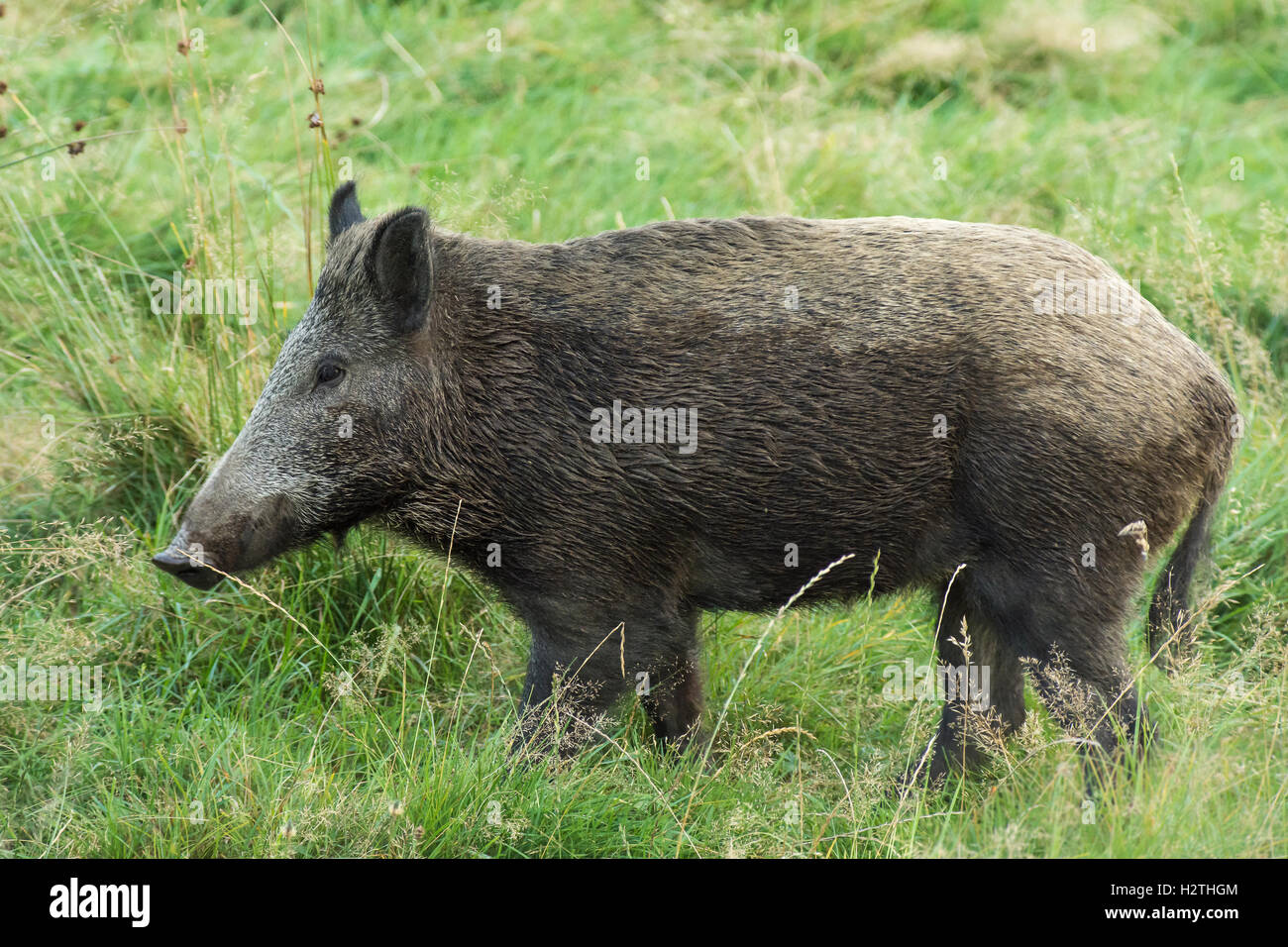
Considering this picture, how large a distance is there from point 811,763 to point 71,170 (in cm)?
388

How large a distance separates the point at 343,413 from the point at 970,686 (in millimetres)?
2049

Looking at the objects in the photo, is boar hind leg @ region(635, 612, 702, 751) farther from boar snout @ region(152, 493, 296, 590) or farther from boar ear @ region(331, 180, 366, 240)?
boar ear @ region(331, 180, 366, 240)

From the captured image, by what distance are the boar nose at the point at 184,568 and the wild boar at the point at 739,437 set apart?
14 millimetres

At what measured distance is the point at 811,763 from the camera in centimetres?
438

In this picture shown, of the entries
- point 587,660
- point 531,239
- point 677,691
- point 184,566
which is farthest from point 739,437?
point 531,239

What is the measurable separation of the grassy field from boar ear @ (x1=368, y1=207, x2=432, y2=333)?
892 millimetres

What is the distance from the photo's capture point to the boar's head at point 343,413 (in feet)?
12.8

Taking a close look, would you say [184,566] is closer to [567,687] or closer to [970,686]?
[567,687]

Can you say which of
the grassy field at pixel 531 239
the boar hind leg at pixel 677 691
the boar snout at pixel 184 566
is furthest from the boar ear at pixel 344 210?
the boar hind leg at pixel 677 691

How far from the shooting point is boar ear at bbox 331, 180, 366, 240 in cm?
432

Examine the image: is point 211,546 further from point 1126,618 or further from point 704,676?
point 1126,618

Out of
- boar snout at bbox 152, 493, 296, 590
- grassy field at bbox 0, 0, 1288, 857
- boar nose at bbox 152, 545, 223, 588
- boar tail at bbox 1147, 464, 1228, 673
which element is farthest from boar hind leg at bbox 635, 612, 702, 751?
boar tail at bbox 1147, 464, 1228, 673

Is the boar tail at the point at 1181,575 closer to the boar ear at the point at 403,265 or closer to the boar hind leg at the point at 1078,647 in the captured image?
the boar hind leg at the point at 1078,647
